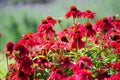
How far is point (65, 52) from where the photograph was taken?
8.34 ft

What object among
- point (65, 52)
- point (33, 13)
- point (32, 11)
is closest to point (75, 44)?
point (65, 52)

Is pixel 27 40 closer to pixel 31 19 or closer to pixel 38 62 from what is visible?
pixel 38 62

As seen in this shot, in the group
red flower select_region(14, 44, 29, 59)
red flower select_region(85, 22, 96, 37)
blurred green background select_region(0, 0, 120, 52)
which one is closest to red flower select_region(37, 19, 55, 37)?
red flower select_region(85, 22, 96, 37)

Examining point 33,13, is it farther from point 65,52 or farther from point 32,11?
point 65,52

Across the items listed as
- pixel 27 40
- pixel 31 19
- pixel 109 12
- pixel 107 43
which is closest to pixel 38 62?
pixel 27 40

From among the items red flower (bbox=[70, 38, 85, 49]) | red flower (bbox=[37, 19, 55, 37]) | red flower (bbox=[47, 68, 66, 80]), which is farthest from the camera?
red flower (bbox=[37, 19, 55, 37])

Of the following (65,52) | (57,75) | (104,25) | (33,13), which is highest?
(33,13)

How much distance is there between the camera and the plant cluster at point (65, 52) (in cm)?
206

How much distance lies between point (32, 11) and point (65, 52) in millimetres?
4704

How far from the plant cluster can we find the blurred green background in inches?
112

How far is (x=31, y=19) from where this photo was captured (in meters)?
6.76

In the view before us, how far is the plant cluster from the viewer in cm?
206

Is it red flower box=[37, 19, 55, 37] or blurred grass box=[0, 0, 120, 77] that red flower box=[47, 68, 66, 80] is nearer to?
red flower box=[37, 19, 55, 37]

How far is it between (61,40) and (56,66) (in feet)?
1.18
